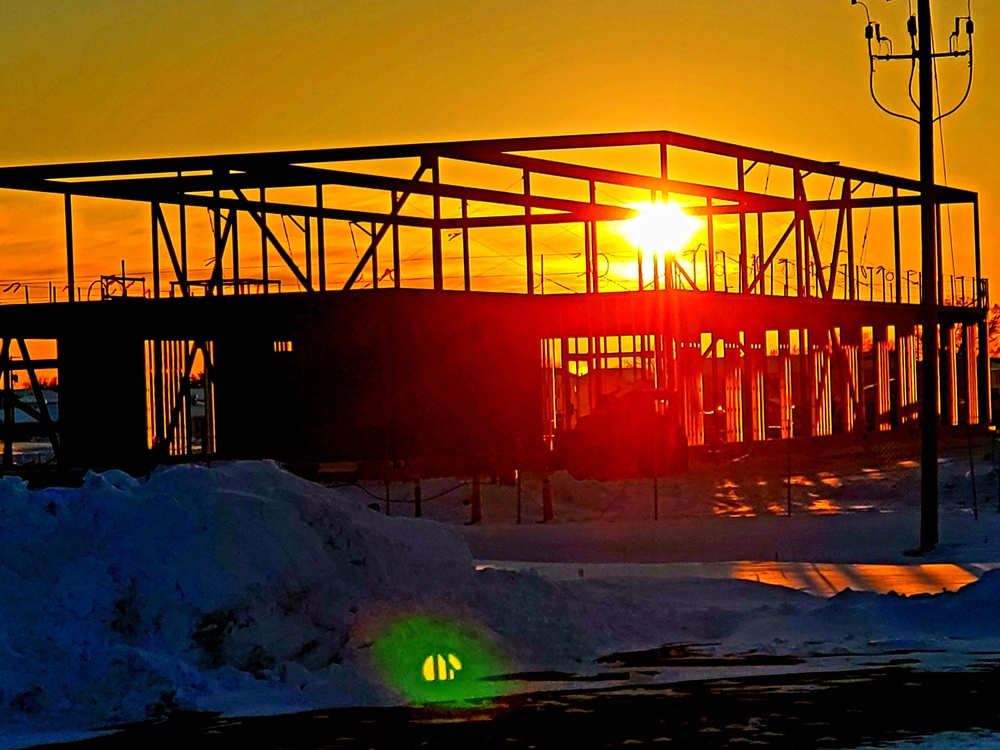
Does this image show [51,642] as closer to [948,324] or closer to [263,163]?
[263,163]

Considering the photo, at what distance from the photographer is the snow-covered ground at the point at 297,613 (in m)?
13.5

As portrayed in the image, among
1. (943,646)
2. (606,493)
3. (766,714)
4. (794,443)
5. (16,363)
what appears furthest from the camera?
(794,443)

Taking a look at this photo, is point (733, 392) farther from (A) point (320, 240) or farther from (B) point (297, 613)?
(B) point (297, 613)

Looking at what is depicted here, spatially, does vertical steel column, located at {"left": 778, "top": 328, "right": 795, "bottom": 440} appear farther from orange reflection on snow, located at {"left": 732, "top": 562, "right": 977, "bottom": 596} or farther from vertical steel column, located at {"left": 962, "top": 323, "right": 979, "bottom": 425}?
orange reflection on snow, located at {"left": 732, "top": 562, "right": 977, "bottom": 596}

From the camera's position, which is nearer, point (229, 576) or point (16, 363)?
point (229, 576)

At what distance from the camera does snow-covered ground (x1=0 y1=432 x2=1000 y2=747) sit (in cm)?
1354

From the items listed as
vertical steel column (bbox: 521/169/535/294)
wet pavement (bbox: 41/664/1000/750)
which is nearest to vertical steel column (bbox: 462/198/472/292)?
vertical steel column (bbox: 521/169/535/294)

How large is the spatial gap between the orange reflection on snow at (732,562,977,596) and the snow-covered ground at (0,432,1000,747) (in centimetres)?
115

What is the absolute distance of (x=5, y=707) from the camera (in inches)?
501

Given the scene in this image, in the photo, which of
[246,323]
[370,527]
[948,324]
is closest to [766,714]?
[370,527]

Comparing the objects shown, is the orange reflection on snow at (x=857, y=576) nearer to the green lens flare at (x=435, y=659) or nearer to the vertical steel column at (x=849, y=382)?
the green lens flare at (x=435, y=659)

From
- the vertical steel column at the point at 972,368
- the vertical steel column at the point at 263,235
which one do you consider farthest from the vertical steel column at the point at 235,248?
the vertical steel column at the point at 972,368

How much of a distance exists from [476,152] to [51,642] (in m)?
28.8

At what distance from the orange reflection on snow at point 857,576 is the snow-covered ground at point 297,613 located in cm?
115
